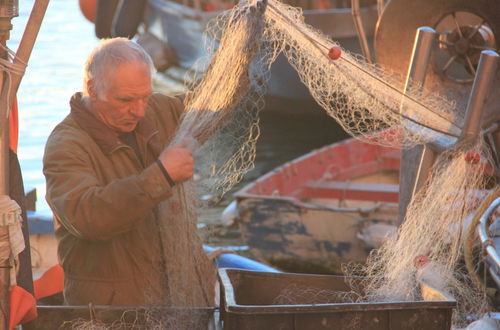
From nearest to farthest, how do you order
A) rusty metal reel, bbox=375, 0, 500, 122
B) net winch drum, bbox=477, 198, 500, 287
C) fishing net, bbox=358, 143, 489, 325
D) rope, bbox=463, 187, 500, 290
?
fishing net, bbox=358, 143, 489, 325, net winch drum, bbox=477, 198, 500, 287, rope, bbox=463, 187, 500, 290, rusty metal reel, bbox=375, 0, 500, 122

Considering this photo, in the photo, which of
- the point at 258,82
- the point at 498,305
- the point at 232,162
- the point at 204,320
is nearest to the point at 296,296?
the point at 204,320

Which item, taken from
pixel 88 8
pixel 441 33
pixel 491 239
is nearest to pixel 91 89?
pixel 491 239

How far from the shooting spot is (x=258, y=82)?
319cm

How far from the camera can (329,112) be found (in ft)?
10.4

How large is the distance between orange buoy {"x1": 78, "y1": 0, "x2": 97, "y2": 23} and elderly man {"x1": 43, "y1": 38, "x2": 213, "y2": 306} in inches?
262

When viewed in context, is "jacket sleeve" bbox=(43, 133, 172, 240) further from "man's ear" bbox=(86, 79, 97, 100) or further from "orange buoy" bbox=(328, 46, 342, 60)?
"orange buoy" bbox=(328, 46, 342, 60)

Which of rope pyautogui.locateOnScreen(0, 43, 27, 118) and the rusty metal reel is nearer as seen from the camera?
rope pyautogui.locateOnScreen(0, 43, 27, 118)

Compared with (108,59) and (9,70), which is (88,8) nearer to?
(108,59)

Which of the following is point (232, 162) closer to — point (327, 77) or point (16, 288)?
point (327, 77)

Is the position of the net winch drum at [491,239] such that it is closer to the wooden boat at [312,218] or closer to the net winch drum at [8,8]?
the net winch drum at [8,8]

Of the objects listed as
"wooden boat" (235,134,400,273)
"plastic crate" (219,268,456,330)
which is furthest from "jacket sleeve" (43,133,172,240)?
"wooden boat" (235,134,400,273)

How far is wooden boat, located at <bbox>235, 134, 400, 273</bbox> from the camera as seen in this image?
6.86 meters

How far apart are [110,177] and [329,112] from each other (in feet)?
2.89

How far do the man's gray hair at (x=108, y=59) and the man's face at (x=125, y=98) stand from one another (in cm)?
2
